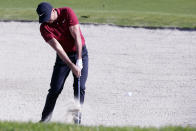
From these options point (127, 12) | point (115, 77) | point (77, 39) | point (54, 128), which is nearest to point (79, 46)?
point (77, 39)

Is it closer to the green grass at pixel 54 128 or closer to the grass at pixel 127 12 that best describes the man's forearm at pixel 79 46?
the green grass at pixel 54 128

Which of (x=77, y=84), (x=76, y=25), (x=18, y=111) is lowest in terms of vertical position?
(x=18, y=111)

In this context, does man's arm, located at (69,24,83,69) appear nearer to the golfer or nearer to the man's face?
the golfer

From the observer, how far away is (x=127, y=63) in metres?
12.2

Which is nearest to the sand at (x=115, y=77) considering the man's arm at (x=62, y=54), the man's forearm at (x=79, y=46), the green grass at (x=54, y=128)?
the man's arm at (x=62, y=54)

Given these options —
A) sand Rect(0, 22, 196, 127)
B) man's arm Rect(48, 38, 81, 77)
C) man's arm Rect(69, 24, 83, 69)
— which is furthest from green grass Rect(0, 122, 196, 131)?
sand Rect(0, 22, 196, 127)

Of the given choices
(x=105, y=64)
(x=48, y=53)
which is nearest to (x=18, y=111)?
(x=105, y=64)

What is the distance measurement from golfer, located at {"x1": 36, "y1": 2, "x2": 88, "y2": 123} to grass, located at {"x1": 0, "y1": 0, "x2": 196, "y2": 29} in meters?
8.85

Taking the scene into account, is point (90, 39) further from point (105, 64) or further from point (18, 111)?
point (18, 111)

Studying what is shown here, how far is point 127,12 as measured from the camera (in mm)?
18047

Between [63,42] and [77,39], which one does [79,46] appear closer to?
[77,39]

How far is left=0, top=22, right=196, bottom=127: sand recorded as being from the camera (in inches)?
339

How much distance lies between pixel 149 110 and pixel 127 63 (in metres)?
3.52

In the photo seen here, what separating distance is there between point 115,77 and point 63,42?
3936 mm
